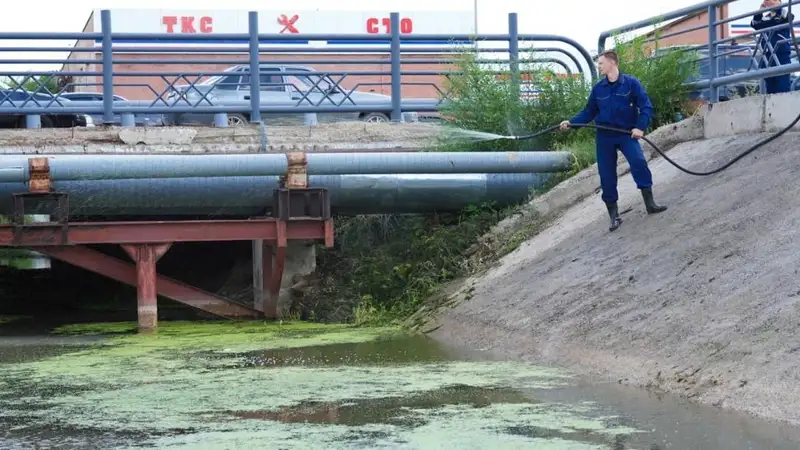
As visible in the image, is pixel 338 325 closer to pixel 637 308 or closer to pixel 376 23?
pixel 637 308

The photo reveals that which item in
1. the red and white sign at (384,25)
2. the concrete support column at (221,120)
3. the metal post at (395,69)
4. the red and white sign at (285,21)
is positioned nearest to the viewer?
the metal post at (395,69)

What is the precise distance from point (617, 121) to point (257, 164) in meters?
4.19

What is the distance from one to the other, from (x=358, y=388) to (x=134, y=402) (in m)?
1.55

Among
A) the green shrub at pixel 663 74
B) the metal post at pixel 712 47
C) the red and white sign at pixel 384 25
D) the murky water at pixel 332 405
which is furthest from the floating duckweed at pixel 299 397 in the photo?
the red and white sign at pixel 384 25

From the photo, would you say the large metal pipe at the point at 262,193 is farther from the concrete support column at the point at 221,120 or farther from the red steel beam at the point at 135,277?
the concrete support column at the point at 221,120

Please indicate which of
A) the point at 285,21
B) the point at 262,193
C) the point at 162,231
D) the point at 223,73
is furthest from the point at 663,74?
the point at 285,21

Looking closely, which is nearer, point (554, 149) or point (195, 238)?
point (195, 238)

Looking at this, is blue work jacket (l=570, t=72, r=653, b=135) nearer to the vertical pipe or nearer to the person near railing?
the person near railing

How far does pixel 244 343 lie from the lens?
12.2 metres

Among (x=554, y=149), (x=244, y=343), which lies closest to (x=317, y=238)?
(x=244, y=343)

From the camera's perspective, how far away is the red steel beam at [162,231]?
13430mm

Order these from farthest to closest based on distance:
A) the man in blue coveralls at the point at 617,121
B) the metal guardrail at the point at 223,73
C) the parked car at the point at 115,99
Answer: the parked car at the point at 115,99, the metal guardrail at the point at 223,73, the man in blue coveralls at the point at 617,121

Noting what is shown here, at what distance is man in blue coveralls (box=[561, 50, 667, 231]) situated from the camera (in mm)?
11430

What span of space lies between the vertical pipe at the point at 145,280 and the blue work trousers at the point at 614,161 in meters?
5.15
